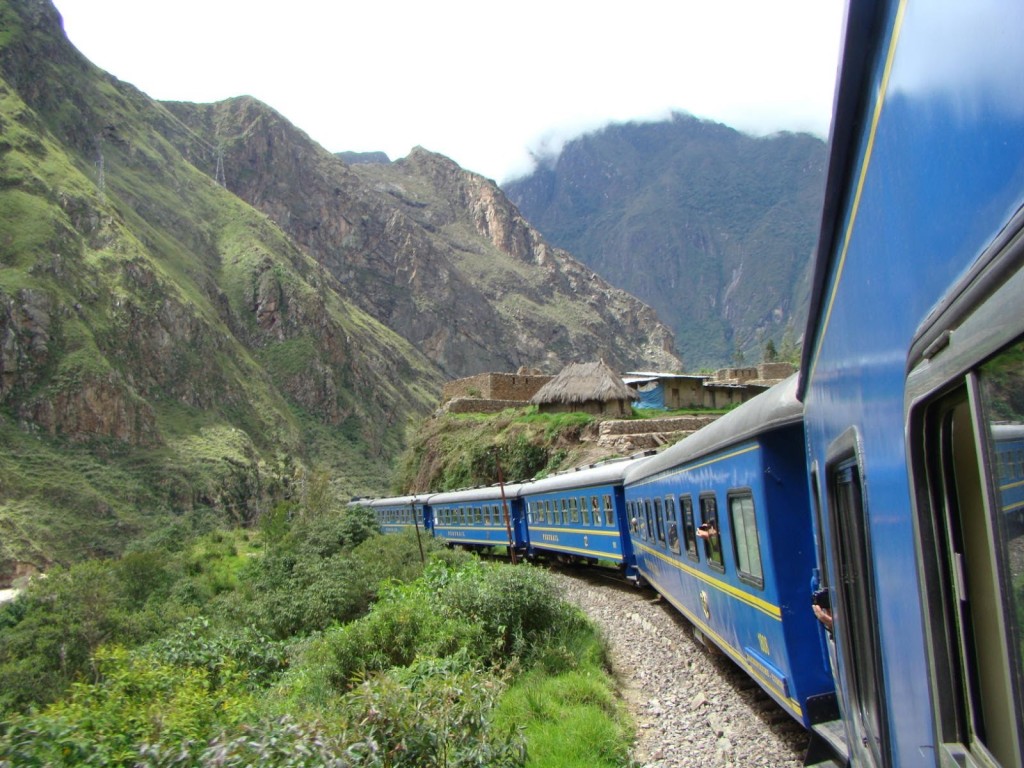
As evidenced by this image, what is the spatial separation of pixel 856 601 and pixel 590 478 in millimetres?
13484

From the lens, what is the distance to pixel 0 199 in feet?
214

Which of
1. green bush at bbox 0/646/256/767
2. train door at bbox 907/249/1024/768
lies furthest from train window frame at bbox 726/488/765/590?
train door at bbox 907/249/1024/768

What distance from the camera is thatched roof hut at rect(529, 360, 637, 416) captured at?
38188mm

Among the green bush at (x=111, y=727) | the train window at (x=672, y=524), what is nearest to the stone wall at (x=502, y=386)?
the train window at (x=672, y=524)

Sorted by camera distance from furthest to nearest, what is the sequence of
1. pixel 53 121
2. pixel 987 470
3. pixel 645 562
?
pixel 53 121 < pixel 645 562 < pixel 987 470

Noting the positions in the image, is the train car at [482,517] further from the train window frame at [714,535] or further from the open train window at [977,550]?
the open train window at [977,550]

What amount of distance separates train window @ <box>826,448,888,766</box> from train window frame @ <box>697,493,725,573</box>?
3.11 metres

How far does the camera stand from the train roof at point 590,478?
15305mm

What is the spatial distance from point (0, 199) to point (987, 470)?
76495 mm

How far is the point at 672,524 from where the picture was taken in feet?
33.4

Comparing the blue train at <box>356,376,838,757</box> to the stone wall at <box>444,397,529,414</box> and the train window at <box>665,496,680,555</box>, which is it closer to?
the train window at <box>665,496,680,555</box>

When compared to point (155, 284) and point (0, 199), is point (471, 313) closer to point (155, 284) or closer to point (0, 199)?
point (155, 284)

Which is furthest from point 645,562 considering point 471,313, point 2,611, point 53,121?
point 471,313

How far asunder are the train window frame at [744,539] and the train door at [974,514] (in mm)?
4187
